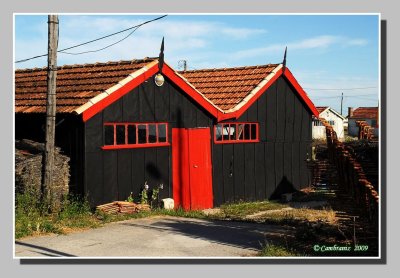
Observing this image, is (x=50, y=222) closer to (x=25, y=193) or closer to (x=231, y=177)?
(x=25, y=193)

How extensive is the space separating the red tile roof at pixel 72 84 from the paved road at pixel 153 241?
3.24 meters

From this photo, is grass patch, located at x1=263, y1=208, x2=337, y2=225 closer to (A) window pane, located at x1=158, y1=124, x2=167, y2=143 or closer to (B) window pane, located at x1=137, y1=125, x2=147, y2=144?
(A) window pane, located at x1=158, y1=124, x2=167, y2=143

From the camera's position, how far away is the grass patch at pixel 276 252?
360 inches

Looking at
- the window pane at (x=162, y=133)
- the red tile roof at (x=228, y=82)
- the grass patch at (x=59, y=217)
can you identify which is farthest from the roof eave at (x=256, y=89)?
the grass patch at (x=59, y=217)

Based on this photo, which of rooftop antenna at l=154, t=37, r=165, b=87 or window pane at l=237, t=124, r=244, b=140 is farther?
window pane at l=237, t=124, r=244, b=140

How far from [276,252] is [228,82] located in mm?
11353

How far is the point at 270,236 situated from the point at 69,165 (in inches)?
205

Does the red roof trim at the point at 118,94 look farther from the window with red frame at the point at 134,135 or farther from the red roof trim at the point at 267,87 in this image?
the red roof trim at the point at 267,87

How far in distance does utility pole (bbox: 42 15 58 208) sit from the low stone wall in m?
0.20

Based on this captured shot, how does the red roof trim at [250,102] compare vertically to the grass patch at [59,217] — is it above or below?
above

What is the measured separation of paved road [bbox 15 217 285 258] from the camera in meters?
9.47

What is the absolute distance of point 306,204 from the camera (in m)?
18.7

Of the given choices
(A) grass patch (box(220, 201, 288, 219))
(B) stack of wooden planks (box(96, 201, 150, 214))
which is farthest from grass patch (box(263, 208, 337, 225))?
(B) stack of wooden planks (box(96, 201, 150, 214))

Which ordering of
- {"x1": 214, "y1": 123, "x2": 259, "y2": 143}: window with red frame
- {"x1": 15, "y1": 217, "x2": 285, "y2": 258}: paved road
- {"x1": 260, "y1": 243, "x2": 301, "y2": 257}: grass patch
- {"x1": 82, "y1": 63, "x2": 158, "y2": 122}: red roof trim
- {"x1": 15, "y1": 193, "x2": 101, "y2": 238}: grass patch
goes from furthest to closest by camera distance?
{"x1": 214, "y1": 123, "x2": 259, "y2": 143}: window with red frame
{"x1": 82, "y1": 63, "x2": 158, "y2": 122}: red roof trim
{"x1": 15, "y1": 193, "x2": 101, "y2": 238}: grass patch
{"x1": 15, "y1": 217, "x2": 285, "y2": 258}: paved road
{"x1": 260, "y1": 243, "x2": 301, "y2": 257}: grass patch
